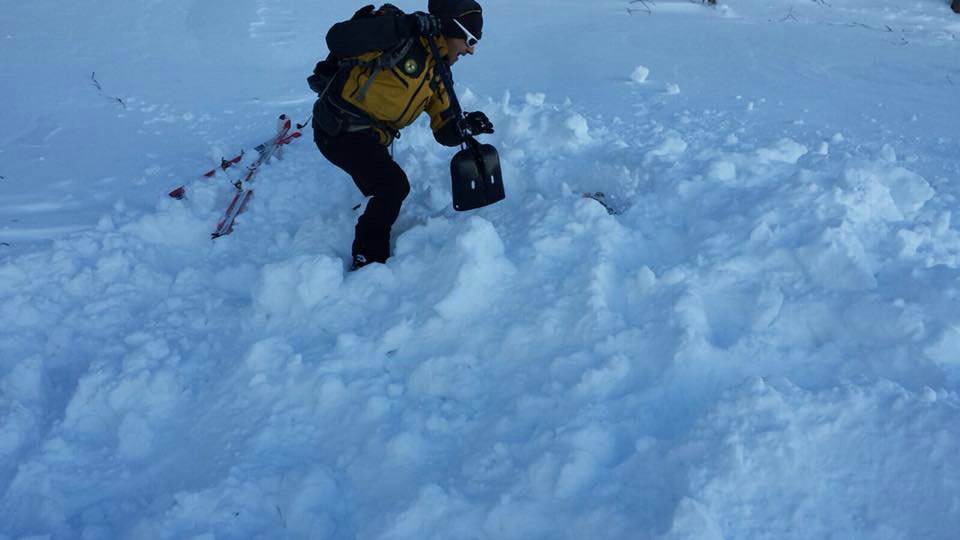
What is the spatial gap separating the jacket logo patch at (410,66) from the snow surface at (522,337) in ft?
2.66

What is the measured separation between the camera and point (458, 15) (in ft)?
10.5

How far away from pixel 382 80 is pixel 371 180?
535 millimetres

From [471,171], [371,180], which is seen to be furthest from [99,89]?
[471,171]

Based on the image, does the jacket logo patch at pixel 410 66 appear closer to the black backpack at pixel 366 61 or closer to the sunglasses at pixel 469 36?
the black backpack at pixel 366 61

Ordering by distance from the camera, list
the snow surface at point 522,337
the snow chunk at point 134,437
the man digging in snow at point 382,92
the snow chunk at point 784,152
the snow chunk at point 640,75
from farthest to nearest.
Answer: the snow chunk at point 640,75 < the snow chunk at point 784,152 < the man digging in snow at point 382,92 < the snow chunk at point 134,437 < the snow surface at point 522,337

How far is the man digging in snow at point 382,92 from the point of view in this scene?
3166mm

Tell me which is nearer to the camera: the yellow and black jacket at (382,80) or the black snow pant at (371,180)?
the yellow and black jacket at (382,80)

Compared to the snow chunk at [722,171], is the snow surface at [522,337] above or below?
below

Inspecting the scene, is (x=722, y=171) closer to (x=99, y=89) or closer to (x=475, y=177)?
(x=475, y=177)

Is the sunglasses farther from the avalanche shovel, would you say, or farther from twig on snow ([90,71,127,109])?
twig on snow ([90,71,127,109])

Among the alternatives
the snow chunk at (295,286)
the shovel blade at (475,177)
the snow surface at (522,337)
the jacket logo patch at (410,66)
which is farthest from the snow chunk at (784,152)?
the snow chunk at (295,286)

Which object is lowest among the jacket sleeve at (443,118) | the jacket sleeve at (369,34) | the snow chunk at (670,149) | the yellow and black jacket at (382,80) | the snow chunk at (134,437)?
the snow chunk at (134,437)

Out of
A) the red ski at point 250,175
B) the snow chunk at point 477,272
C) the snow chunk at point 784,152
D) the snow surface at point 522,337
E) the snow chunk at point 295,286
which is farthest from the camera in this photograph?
the red ski at point 250,175

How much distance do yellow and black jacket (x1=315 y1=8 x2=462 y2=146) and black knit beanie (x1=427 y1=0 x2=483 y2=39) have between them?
13 centimetres
